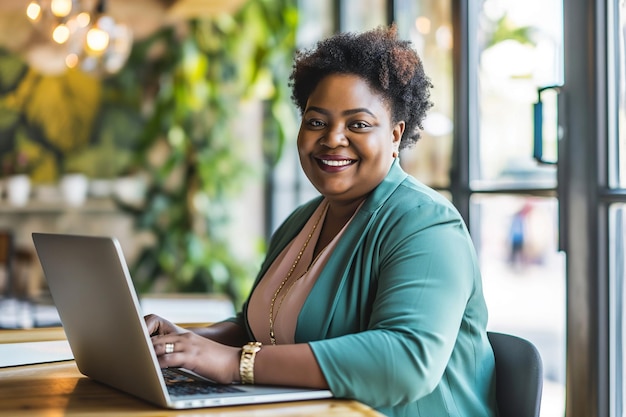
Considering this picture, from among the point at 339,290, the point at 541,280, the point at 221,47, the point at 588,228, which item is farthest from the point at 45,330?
the point at 221,47

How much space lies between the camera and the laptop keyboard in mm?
1492

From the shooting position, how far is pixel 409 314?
5.09 feet

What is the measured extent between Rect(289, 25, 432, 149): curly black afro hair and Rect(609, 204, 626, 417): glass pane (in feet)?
3.19

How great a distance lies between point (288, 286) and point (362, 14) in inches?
131

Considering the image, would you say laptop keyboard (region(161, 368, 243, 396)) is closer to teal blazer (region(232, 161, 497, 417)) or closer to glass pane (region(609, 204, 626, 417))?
teal blazer (region(232, 161, 497, 417))

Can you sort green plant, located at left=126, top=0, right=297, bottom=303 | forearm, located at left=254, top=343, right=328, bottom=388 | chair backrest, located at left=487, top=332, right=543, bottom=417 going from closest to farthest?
forearm, located at left=254, top=343, right=328, bottom=388
chair backrest, located at left=487, top=332, right=543, bottom=417
green plant, located at left=126, top=0, right=297, bottom=303

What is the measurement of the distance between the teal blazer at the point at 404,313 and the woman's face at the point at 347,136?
0.05 meters

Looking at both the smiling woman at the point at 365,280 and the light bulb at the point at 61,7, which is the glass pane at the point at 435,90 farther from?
the smiling woman at the point at 365,280

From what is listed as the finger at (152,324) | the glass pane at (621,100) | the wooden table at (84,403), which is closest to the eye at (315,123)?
the finger at (152,324)

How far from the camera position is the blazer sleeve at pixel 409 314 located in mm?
1499

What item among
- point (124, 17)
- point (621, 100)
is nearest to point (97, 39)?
point (124, 17)

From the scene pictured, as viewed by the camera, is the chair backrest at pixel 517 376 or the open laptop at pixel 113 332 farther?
the chair backrest at pixel 517 376

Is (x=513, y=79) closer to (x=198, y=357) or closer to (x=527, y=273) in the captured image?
(x=527, y=273)

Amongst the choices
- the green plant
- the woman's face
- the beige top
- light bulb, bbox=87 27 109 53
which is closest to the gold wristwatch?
the beige top
